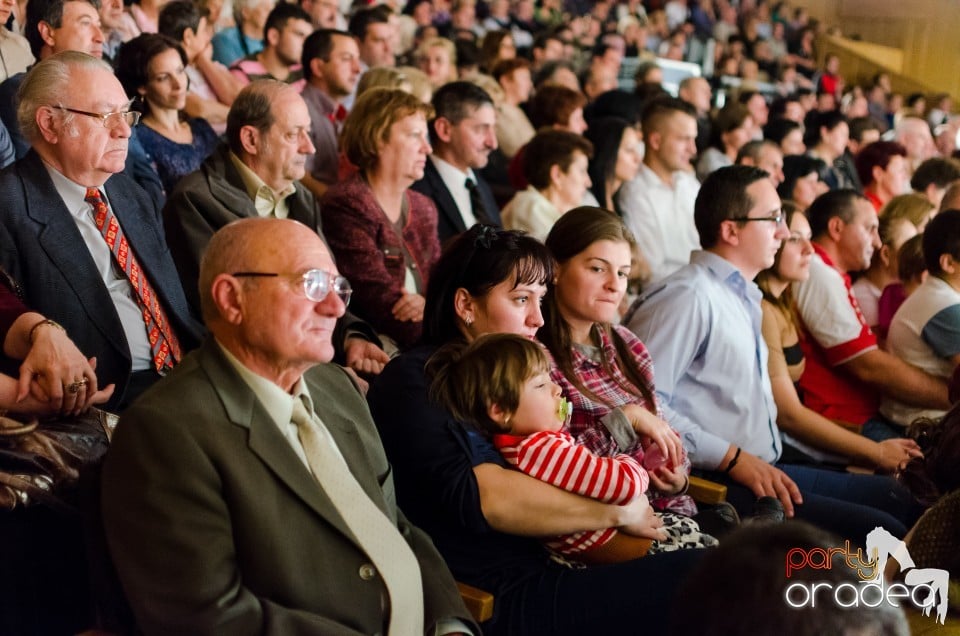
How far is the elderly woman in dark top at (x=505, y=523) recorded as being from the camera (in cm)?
191

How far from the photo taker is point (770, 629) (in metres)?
1.03

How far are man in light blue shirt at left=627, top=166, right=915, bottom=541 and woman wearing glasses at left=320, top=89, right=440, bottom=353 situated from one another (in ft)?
2.37

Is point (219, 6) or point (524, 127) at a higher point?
point (219, 6)

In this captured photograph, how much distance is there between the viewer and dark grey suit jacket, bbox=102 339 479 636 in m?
1.43

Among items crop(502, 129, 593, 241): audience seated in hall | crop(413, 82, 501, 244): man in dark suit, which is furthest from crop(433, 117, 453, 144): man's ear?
crop(502, 129, 593, 241): audience seated in hall

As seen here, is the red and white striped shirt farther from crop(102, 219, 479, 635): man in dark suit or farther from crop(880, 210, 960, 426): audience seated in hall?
crop(880, 210, 960, 426): audience seated in hall

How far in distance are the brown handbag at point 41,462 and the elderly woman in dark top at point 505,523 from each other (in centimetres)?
55

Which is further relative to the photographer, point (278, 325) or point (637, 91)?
point (637, 91)

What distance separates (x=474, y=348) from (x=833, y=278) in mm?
1890

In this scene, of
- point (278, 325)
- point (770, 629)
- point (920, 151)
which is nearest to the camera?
point (770, 629)

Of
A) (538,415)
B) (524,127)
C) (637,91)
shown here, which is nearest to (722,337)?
(538,415)

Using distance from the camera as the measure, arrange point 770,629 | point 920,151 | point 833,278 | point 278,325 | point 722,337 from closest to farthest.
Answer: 1. point 770,629
2. point 278,325
3. point 722,337
4. point 833,278
5. point 920,151

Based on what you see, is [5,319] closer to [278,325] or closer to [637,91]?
[278,325]

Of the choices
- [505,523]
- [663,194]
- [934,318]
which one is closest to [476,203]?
[663,194]
